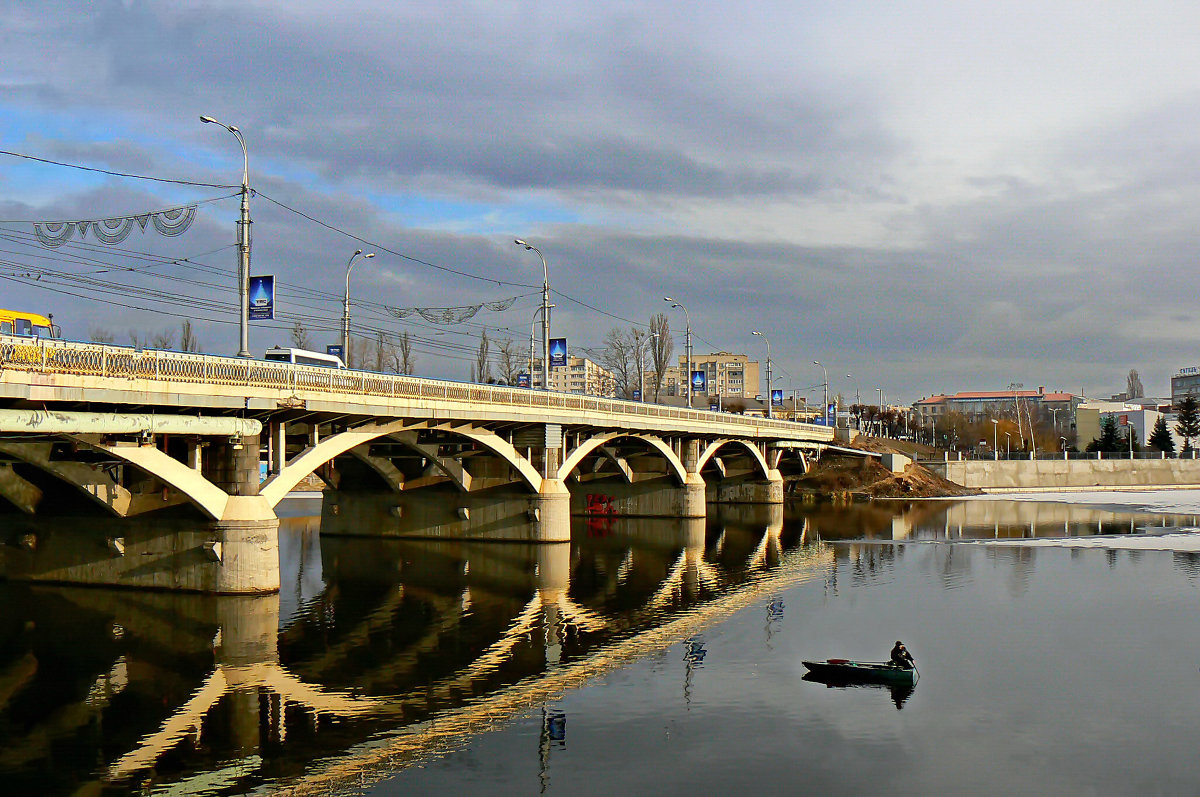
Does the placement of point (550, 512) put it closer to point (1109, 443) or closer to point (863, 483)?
point (863, 483)

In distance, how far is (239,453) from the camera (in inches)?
1265

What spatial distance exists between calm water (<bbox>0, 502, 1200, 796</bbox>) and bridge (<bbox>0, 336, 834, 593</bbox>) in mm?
1763

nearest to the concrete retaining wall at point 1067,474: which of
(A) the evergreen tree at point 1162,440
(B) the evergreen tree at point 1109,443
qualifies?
(A) the evergreen tree at point 1162,440

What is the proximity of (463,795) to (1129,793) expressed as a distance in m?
10.9

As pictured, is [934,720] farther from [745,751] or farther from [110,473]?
[110,473]

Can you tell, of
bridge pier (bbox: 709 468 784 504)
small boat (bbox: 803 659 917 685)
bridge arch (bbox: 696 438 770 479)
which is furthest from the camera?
bridge pier (bbox: 709 468 784 504)

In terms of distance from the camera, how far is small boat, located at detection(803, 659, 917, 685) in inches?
955

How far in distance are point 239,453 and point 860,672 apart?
62.6 ft

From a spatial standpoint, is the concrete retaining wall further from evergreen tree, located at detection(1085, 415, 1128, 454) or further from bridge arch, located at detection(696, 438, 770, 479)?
bridge arch, located at detection(696, 438, 770, 479)

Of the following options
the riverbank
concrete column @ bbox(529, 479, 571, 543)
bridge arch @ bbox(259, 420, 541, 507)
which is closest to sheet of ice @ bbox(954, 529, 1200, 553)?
concrete column @ bbox(529, 479, 571, 543)

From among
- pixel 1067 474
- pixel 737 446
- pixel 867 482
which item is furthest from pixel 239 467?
pixel 1067 474

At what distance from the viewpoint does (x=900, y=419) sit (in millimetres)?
181500

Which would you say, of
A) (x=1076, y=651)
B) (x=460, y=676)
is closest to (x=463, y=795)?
(x=460, y=676)

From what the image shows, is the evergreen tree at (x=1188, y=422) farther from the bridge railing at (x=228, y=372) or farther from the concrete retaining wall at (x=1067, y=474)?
the bridge railing at (x=228, y=372)
